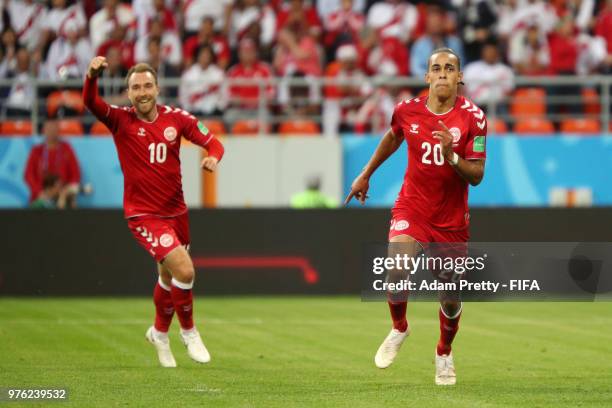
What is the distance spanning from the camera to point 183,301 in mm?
11320

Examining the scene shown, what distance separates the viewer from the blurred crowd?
2233 cm

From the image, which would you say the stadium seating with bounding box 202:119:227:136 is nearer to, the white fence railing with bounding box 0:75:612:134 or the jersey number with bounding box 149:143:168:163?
the white fence railing with bounding box 0:75:612:134

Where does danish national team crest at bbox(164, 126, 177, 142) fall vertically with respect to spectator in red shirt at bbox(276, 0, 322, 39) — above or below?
below

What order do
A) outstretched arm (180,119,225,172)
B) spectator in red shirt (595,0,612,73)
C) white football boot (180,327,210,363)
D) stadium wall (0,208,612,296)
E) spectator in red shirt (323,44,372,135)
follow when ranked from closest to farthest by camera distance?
white football boot (180,327,210,363) < outstretched arm (180,119,225,172) < stadium wall (0,208,612,296) < spectator in red shirt (323,44,372,135) < spectator in red shirt (595,0,612,73)

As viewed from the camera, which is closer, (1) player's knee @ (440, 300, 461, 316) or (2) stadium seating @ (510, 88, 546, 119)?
(1) player's knee @ (440, 300, 461, 316)

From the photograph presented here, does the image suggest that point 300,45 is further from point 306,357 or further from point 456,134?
point 456,134

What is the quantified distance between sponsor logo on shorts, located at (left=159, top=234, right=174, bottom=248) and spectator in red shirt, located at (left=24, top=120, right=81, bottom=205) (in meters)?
10.4

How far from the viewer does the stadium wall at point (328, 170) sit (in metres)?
22.1

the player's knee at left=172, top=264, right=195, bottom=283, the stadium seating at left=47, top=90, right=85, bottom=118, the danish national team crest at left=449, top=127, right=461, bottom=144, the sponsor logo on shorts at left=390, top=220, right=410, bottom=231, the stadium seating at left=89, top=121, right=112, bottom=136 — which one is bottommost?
the player's knee at left=172, top=264, right=195, bottom=283

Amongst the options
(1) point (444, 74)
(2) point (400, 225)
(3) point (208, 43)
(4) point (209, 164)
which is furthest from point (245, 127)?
(1) point (444, 74)

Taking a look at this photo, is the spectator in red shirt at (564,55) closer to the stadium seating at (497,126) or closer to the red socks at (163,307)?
the stadium seating at (497,126)

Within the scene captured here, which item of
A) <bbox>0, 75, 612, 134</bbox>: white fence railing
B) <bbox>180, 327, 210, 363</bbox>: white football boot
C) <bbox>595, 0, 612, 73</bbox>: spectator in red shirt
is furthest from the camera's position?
<bbox>595, 0, 612, 73</bbox>: spectator in red shirt

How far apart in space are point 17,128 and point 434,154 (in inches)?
526

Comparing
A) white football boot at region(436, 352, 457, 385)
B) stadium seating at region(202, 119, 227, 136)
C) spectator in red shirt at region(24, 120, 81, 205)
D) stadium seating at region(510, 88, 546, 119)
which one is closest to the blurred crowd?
stadium seating at region(202, 119, 227, 136)
